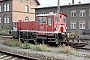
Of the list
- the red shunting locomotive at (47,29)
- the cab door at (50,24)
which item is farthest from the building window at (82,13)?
the cab door at (50,24)

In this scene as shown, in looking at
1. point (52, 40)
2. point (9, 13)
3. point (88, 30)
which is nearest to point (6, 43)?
point (52, 40)

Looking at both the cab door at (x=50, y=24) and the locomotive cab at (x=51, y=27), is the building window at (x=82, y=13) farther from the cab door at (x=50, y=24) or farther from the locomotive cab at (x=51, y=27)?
the cab door at (x=50, y=24)

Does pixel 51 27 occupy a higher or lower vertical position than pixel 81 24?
lower

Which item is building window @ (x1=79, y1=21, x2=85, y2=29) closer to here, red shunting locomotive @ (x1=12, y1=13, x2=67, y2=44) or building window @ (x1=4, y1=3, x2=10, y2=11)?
red shunting locomotive @ (x1=12, y1=13, x2=67, y2=44)

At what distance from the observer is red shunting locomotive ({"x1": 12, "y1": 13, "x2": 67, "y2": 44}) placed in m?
17.0

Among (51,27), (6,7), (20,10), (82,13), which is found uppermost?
(6,7)

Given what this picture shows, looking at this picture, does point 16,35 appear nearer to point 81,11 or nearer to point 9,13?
point 81,11

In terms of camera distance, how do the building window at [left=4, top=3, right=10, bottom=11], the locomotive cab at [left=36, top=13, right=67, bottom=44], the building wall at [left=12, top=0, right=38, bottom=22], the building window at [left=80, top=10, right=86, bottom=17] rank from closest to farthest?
the locomotive cab at [left=36, top=13, right=67, bottom=44] < the building window at [left=80, top=10, right=86, bottom=17] < the building wall at [left=12, top=0, right=38, bottom=22] < the building window at [left=4, top=3, right=10, bottom=11]

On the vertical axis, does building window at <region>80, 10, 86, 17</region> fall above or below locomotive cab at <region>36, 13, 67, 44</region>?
above

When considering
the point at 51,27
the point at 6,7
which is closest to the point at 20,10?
the point at 6,7

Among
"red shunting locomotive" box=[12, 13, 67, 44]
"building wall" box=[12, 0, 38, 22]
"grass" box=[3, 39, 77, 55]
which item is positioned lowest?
"grass" box=[3, 39, 77, 55]

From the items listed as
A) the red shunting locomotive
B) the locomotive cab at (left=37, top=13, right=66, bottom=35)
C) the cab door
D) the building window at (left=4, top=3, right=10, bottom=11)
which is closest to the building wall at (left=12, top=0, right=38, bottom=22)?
the building window at (left=4, top=3, right=10, bottom=11)

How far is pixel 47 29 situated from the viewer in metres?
17.3

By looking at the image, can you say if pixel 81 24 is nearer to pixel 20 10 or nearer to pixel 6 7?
pixel 20 10
